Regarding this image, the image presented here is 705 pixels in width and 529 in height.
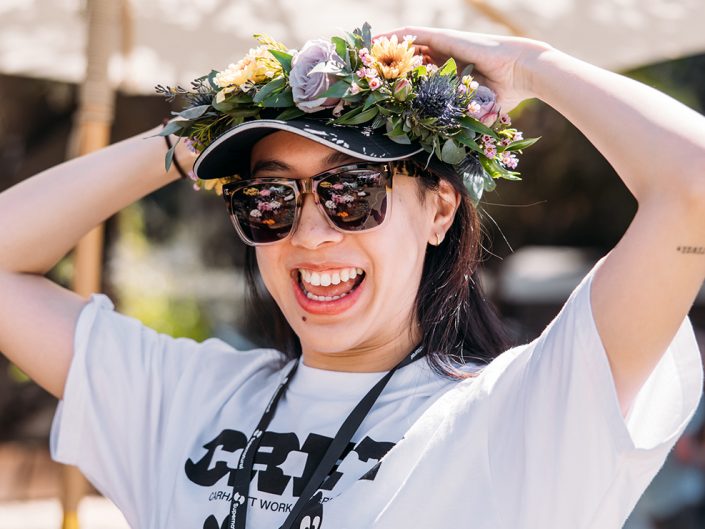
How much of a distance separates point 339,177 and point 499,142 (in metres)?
0.40

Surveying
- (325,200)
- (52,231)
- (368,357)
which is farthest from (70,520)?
(325,200)

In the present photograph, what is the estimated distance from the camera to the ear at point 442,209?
2096mm

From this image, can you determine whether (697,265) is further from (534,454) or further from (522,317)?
(522,317)

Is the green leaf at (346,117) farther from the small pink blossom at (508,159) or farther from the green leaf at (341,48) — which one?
the small pink blossom at (508,159)

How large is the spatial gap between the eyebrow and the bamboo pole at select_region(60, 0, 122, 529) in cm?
124

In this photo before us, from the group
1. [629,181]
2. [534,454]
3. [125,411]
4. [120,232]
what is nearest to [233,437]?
[125,411]

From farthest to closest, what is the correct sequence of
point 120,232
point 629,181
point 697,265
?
point 120,232 < point 629,181 < point 697,265

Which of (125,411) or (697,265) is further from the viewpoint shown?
(125,411)

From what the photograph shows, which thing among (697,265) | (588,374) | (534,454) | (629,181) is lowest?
(534,454)

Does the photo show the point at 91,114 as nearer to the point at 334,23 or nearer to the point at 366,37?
the point at 334,23

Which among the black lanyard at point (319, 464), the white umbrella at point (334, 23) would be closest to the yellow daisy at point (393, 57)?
the black lanyard at point (319, 464)

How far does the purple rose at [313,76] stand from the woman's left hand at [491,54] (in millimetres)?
191

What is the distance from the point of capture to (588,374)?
1.55 m

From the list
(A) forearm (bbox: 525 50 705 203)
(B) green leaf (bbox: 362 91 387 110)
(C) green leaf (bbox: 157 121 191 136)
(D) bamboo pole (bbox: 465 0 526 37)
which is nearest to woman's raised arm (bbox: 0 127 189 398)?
(C) green leaf (bbox: 157 121 191 136)
